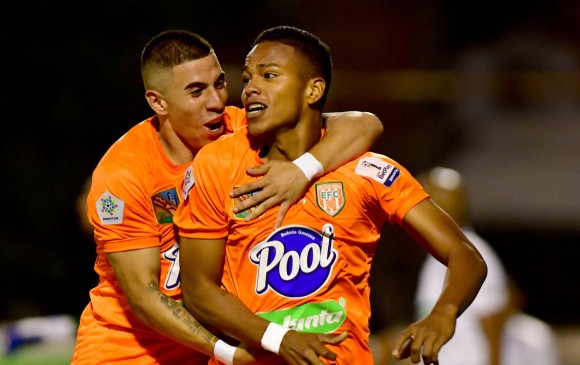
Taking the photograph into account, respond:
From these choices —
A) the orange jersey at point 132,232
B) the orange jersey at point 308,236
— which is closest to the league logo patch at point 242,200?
the orange jersey at point 308,236

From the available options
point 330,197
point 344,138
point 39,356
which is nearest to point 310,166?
point 330,197

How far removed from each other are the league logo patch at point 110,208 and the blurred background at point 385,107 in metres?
4.55

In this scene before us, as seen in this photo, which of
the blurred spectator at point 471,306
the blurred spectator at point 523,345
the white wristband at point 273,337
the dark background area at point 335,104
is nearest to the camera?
the white wristband at point 273,337

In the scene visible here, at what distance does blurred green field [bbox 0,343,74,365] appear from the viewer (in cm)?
694

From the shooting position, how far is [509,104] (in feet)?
34.8

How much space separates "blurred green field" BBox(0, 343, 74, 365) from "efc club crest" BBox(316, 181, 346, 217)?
12.0ft

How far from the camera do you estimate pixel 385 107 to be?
10.1 meters

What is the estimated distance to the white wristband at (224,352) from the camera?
12.6ft

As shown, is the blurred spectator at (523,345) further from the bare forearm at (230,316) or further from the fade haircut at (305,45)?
the bare forearm at (230,316)

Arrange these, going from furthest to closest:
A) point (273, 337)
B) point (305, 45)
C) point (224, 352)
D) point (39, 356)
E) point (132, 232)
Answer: point (39, 356) < point (132, 232) < point (305, 45) < point (224, 352) < point (273, 337)

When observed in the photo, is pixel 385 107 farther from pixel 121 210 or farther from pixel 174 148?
pixel 121 210

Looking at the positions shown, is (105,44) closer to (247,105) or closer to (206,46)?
(206,46)

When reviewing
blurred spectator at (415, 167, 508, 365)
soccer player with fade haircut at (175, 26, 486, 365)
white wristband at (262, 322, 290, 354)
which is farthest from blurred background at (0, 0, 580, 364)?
white wristband at (262, 322, 290, 354)

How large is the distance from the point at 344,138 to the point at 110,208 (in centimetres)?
103
